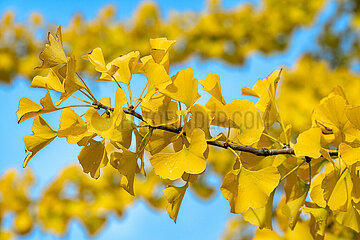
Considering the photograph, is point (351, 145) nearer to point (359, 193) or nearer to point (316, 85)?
point (359, 193)

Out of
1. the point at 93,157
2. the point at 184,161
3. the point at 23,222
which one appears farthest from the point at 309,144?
the point at 23,222

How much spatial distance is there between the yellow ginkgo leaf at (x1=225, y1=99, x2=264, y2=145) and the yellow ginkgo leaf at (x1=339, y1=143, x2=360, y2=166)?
0.10m

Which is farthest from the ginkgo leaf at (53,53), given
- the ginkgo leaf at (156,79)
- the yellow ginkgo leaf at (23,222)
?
the yellow ginkgo leaf at (23,222)

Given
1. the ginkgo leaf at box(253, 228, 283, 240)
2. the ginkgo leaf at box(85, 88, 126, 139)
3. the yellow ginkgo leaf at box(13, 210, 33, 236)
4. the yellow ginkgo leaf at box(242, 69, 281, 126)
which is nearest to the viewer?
the ginkgo leaf at box(85, 88, 126, 139)

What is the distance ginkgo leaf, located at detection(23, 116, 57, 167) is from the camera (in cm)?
48

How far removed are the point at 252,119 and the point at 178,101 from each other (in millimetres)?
102

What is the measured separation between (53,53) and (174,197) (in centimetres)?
25

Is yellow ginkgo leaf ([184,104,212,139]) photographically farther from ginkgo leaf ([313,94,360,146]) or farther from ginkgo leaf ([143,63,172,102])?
ginkgo leaf ([313,94,360,146])

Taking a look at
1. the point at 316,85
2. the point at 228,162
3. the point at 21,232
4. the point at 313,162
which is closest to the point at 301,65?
the point at 316,85

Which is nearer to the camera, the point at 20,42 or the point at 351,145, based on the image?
the point at 351,145

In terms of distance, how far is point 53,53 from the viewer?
18.5 inches

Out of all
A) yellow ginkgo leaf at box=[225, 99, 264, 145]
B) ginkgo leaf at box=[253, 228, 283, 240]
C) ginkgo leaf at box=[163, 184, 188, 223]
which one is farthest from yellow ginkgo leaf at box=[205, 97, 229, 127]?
ginkgo leaf at box=[253, 228, 283, 240]

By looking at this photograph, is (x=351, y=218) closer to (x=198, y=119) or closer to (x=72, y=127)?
(x=198, y=119)

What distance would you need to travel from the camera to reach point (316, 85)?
3.53 metres
